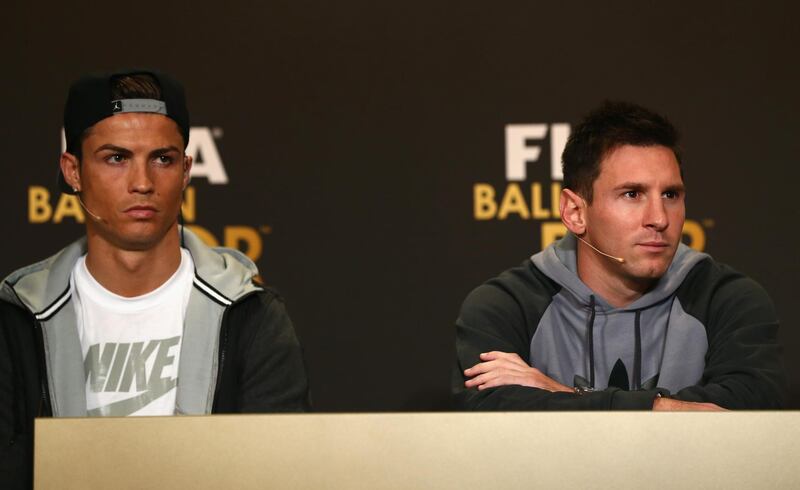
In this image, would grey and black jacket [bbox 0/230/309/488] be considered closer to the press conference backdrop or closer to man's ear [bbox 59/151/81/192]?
man's ear [bbox 59/151/81/192]

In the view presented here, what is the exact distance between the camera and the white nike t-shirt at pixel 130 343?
1982 mm

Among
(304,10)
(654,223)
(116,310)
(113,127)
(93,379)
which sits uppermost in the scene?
(304,10)

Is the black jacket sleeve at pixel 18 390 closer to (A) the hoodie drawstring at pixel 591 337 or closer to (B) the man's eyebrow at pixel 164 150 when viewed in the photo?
(B) the man's eyebrow at pixel 164 150

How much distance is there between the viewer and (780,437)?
965mm

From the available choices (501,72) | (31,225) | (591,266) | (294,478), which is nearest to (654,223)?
(591,266)

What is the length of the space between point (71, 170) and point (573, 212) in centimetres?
109

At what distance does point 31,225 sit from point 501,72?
1451mm

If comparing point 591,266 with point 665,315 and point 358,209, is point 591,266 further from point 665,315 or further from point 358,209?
point 358,209

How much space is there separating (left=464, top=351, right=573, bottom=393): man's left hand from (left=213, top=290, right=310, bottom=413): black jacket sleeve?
346 millimetres

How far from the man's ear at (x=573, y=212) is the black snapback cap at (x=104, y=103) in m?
0.85

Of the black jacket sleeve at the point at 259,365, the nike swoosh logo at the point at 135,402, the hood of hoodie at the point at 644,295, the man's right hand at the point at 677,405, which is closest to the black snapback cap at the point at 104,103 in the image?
the black jacket sleeve at the point at 259,365

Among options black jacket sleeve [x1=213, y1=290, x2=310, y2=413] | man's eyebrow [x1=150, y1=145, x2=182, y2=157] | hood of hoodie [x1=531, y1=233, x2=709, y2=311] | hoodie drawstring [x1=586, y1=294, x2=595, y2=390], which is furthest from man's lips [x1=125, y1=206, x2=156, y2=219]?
hoodie drawstring [x1=586, y1=294, x2=595, y2=390]

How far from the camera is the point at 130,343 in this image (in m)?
2.01

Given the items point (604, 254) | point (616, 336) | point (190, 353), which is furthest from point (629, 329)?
point (190, 353)
